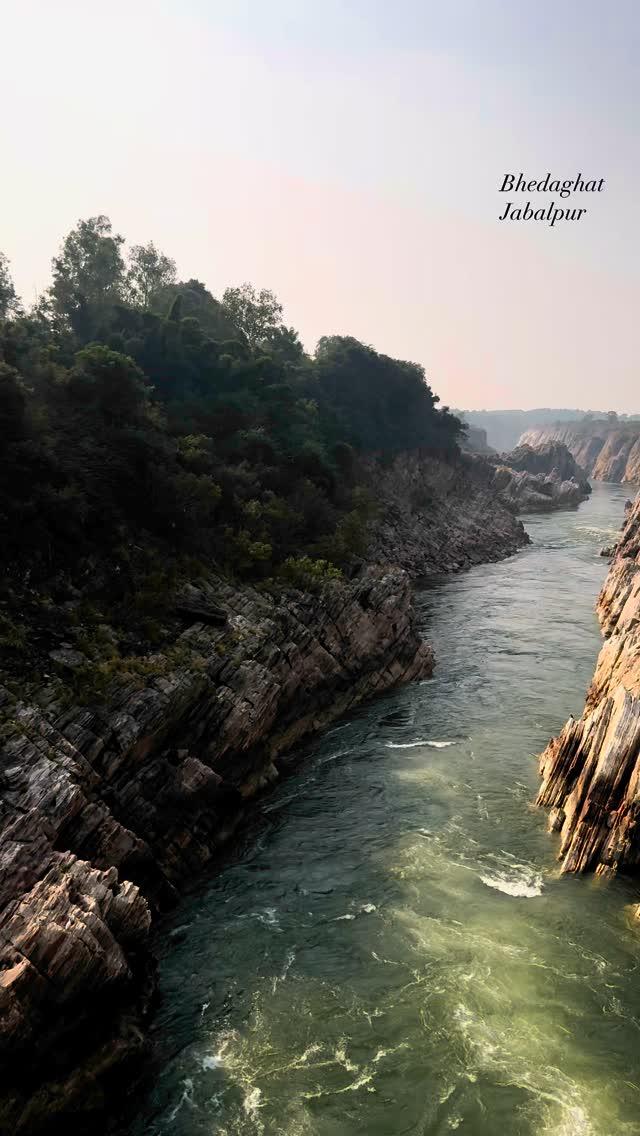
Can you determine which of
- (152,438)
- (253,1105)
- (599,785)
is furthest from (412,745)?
(152,438)

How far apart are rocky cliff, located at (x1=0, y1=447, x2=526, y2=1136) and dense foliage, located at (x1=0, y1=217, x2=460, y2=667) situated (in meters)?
4.64

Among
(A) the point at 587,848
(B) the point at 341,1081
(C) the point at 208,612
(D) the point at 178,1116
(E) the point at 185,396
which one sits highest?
(E) the point at 185,396

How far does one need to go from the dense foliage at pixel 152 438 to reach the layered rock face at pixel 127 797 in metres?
6.31

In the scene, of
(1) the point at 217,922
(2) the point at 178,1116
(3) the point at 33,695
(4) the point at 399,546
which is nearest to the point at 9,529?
(3) the point at 33,695

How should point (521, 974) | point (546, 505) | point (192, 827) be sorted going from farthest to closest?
point (546, 505) → point (192, 827) → point (521, 974)

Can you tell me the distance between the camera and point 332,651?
149 ft

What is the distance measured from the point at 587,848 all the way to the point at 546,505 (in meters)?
152

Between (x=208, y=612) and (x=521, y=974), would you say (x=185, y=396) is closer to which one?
A: (x=208, y=612)

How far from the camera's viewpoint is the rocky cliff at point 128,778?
1847 centimetres

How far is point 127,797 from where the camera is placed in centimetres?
2836

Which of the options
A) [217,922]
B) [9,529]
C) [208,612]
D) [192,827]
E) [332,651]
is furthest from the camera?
[332,651]

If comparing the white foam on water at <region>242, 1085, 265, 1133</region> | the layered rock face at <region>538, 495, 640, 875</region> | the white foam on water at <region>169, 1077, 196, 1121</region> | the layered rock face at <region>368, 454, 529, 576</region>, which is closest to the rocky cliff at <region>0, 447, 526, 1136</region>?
the white foam on water at <region>169, 1077, 196, 1121</region>

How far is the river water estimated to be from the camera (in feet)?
61.4

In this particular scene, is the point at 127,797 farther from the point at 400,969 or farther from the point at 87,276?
the point at 87,276
